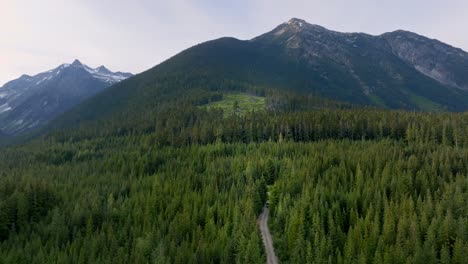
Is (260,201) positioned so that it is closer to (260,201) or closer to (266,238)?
(260,201)

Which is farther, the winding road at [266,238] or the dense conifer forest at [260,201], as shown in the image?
the winding road at [266,238]

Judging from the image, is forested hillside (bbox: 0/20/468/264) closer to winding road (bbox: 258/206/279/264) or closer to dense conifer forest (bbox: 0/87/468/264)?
dense conifer forest (bbox: 0/87/468/264)

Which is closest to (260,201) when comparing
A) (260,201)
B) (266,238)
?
(260,201)

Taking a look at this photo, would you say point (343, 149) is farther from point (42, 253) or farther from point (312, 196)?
point (42, 253)

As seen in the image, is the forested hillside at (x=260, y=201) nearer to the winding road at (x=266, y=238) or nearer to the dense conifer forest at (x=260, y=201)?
the dense conifer forest at (x=260, y=201)

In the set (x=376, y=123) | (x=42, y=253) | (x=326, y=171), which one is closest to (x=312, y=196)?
(x=326, y=171)

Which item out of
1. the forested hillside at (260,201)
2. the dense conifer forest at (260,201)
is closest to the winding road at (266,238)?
the forested hillside at (260,201)
